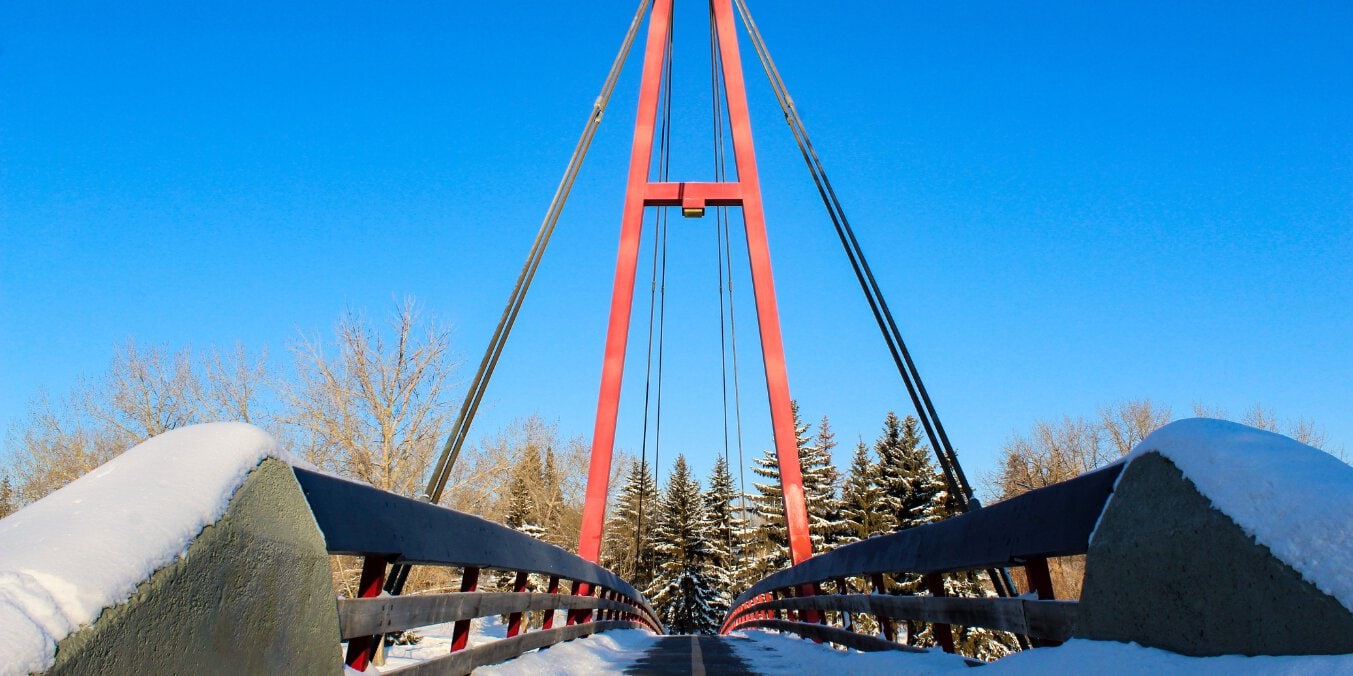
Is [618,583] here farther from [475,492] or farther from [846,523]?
[846,523]

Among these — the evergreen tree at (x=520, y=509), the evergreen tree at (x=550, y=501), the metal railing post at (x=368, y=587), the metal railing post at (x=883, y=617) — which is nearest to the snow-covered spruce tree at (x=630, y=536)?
the evergreen tree at (x=550, y=501)

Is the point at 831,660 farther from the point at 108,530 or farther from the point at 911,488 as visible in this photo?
the point at 911,488

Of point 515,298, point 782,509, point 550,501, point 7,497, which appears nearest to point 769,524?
point 782,509

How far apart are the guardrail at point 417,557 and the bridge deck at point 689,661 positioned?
34.9 inches

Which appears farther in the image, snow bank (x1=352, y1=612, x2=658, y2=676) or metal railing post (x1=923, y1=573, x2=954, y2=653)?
snow bank (x1=352, y1=612, x2=658, y2=676)

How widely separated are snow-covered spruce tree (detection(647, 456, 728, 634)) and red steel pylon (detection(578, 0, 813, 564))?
33354 mm

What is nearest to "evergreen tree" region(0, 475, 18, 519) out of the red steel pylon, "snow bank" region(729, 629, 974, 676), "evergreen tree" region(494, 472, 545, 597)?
"evergreen tree" region(494, 472, 545, 597)

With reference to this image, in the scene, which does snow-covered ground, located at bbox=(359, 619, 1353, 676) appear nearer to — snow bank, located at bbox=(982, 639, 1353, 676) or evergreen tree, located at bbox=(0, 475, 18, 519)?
snow bank, located at bbox=(982, 639, 1353, 676)

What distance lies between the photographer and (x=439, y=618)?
313cm

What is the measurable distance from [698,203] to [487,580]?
31676 millimetres

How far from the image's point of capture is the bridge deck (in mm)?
5395

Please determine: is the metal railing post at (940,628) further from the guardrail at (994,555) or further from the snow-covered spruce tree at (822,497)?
the snow-covered spruce tree at (822,497)

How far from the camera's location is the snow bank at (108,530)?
1.17 metres

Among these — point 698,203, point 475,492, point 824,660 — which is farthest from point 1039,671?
point 475,492
